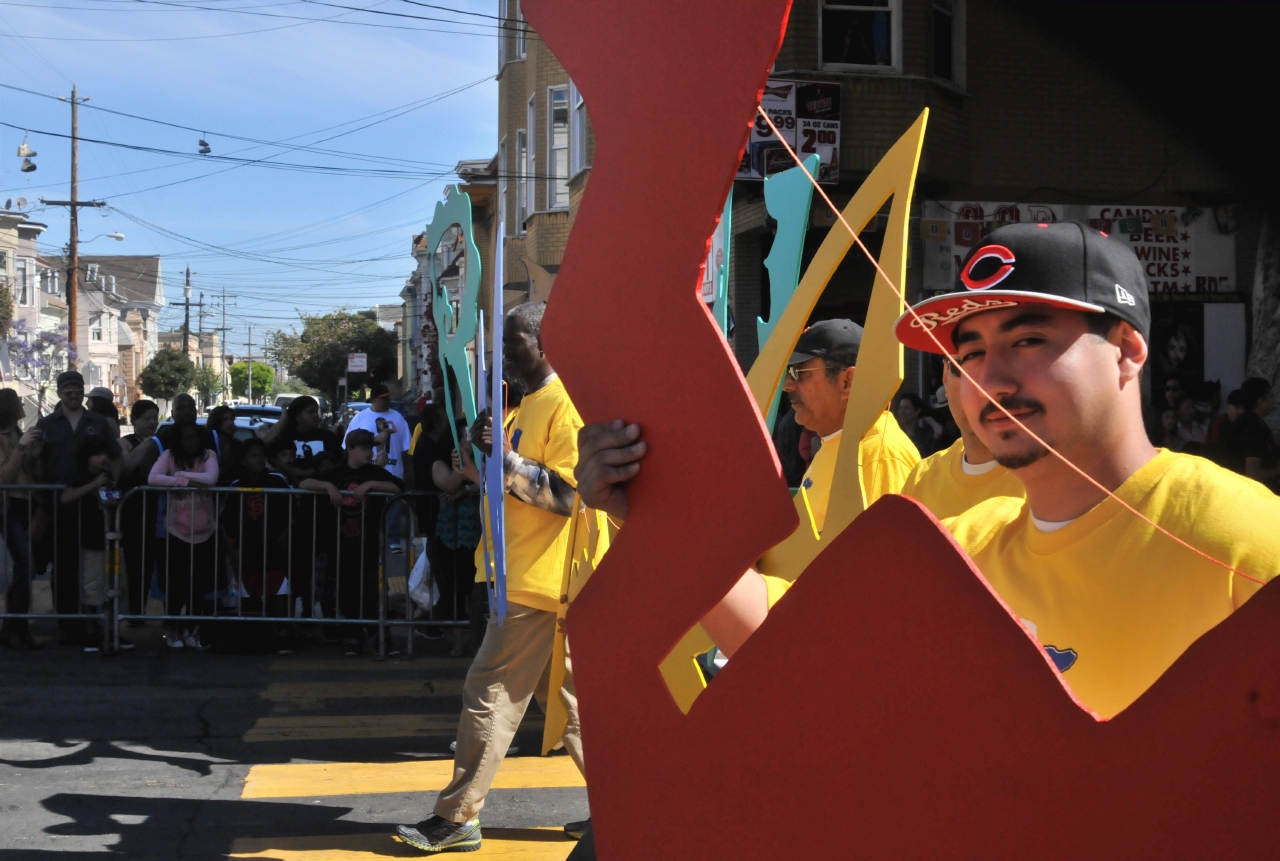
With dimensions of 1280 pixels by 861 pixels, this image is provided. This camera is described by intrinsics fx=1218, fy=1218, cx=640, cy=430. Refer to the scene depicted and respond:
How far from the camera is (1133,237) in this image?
541 inches

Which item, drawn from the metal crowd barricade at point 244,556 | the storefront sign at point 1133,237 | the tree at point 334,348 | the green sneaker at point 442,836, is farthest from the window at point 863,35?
the tree at point 334,348

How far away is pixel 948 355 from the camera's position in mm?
1518

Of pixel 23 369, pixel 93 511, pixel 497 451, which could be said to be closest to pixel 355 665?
pixel 93 511

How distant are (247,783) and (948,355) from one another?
16.9ft

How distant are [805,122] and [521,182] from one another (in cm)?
1442

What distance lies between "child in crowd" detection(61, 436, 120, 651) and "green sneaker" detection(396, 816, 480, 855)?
5.00 meters

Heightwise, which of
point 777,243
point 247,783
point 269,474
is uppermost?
point 777,243

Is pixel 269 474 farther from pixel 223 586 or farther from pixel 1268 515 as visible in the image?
pixel 1268 515

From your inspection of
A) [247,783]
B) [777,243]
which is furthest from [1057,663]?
[247,783]

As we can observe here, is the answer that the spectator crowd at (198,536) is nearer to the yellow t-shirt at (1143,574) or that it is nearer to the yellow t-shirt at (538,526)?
the yellow t-shirt at (538,526)

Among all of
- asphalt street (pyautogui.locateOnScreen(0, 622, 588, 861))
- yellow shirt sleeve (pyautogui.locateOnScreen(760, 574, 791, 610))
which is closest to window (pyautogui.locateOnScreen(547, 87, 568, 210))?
asphalt street (pyautogui.locateOnScreen(0, 622, 588, 861))

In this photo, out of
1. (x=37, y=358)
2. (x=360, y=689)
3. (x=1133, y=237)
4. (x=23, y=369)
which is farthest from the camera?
(x=37, y=358)

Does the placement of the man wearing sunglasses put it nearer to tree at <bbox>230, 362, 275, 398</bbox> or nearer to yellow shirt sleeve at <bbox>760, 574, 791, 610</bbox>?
yellow shirt sleeve at <bbox>760, 574, 791, 610</bbox>

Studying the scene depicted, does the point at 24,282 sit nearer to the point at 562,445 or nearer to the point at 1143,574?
the point at 562,445
